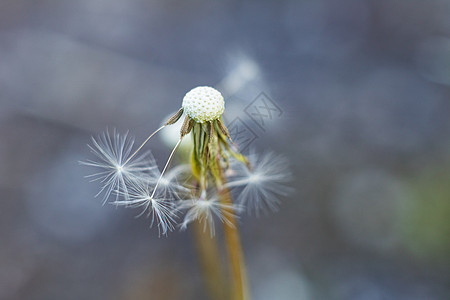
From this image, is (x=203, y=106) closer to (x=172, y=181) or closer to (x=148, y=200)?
(x=148, y=200)

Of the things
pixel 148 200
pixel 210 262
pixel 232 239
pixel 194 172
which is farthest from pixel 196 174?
pixel 210 262

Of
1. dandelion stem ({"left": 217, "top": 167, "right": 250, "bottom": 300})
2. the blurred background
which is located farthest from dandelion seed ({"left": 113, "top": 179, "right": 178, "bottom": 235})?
the blurred background

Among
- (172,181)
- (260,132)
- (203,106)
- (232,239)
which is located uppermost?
(260,132)

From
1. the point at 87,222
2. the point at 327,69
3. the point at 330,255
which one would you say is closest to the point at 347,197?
the point at 330,255

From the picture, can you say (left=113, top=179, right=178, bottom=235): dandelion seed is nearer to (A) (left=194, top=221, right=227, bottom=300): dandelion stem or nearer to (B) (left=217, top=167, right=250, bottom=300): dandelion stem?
(B) (left=217, top=167, right=250, bottom=300): dandelion stem

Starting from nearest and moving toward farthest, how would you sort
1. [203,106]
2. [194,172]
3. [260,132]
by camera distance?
1. [203,106]
2. [194,172]
3. [260,132]

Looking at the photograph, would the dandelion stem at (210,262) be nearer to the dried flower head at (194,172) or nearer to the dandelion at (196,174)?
the dandelion at (196,174)

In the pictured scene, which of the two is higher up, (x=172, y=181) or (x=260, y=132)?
(x=260, y=132)
